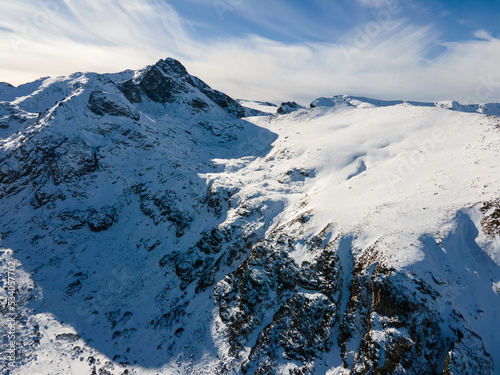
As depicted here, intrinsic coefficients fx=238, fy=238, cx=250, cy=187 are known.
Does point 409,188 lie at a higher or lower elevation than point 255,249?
higher

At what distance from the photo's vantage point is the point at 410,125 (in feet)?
138

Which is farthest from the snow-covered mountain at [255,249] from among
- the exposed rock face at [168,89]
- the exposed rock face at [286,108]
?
the exposed rock face at [168,89]

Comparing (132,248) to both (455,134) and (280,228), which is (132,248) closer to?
(280,228)

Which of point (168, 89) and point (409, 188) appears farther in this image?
point (168, 89)

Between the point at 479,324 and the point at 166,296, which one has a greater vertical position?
the point at 479,324

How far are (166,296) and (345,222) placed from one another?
22976 millimetres

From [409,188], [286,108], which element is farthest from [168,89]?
[409,188]

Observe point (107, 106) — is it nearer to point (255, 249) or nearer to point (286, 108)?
point (255, 249)

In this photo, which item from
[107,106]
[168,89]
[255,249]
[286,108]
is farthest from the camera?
[168,89]

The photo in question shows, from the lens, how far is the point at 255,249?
90.2ft

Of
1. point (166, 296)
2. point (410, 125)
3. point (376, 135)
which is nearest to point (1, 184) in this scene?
point (166, 296)

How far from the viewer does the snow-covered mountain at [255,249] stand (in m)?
17.4

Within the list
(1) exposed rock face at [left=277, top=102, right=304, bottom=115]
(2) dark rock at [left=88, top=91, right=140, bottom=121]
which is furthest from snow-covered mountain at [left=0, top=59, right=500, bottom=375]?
(1) exposed rock face at [left=277, top=102, right=304, bottom=115]

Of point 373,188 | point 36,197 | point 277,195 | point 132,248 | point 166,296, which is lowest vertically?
point 166,296
